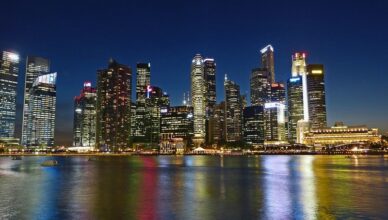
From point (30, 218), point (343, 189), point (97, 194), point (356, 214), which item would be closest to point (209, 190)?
point (97, 194)

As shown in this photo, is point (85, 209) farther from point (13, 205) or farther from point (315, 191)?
point (315, 191)

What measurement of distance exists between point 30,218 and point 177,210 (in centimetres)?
1149

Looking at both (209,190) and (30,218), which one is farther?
(209,190)

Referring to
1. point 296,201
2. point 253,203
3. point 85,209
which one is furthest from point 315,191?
point 85,209

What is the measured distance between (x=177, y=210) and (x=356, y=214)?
14.4 metres

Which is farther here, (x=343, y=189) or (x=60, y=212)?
(x=343, y=189)

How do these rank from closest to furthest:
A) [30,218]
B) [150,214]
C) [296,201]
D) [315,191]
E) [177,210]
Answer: [30,218] → [150,214] → [177,210] → [296,201] → [315,191]

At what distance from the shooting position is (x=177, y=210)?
31.5m

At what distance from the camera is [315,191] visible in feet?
145

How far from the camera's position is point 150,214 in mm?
29625

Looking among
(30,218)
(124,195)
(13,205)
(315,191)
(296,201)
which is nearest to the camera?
(30,218)

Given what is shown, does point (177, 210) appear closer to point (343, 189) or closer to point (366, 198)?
point (366, 198)

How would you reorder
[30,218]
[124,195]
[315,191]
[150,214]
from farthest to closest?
[315,191] < [124,195] < [150,214] < [30,218]

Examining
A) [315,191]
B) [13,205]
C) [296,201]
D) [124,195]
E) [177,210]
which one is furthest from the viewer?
[315,191]
